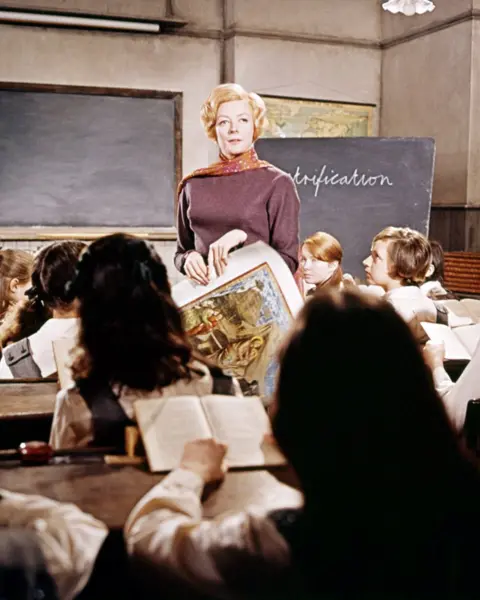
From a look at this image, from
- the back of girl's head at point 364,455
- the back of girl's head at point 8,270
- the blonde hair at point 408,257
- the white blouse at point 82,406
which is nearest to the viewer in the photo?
the back of girl's head at point 364,455

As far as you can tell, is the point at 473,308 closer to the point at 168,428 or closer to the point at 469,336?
the point at 469,336

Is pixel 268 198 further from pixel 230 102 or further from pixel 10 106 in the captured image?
pixel 10 106

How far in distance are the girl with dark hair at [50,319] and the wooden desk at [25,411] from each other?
0.12 meters

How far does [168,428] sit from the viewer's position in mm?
1130

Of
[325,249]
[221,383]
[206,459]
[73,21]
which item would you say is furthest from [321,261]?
[73,21]

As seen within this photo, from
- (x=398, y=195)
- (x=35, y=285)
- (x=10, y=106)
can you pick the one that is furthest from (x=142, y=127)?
(x=35, y=285)

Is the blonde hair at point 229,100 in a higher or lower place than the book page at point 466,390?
higher

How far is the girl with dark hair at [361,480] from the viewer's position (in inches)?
32.3

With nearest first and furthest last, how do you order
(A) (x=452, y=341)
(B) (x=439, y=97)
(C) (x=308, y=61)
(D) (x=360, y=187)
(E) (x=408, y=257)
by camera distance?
1. (A) (x=452, y=341)
2. (E) (x=408, y=257)
3. (D) (x=360, y=187)
4. (B) (x=439, y=97)
5. (C) (x=308, y=61)

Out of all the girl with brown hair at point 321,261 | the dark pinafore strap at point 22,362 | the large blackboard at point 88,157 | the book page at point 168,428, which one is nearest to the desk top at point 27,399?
the dark pinafore strap at point 22,362

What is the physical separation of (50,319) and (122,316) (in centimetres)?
103

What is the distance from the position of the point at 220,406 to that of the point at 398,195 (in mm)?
3196

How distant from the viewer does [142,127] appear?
5602 mm

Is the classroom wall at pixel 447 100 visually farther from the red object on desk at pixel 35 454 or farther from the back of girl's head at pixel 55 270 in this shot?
the red object on desk at pixel 35 454
